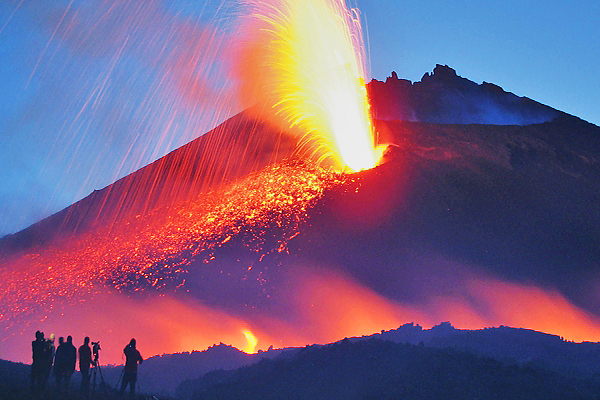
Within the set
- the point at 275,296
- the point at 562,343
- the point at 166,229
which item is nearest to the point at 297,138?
the point at 166,229

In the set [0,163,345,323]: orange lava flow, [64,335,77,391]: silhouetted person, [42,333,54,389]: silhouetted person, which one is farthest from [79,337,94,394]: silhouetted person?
[0,163,345,323]: orange lava flow

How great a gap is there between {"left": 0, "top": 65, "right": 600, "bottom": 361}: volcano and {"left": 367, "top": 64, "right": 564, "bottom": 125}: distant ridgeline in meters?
10.4

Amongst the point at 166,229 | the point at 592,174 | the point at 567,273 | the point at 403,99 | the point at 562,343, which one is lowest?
A: the point at 562,343

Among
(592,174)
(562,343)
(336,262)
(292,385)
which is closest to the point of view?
(292,385)

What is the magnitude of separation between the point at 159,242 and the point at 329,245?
11255mm

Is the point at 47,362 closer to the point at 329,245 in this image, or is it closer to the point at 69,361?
the point at 69,361

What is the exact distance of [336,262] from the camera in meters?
29.7

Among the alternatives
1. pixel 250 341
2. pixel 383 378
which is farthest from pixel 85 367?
pixel 250 341

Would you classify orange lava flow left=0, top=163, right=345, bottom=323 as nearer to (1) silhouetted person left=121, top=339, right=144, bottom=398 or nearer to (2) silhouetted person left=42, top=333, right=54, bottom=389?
(1) silhouetted person left=121, top=339, right=144, bottom=398

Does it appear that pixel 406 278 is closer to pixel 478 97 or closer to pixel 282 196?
pixel 282 196

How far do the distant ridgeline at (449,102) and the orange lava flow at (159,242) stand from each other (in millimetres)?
22623

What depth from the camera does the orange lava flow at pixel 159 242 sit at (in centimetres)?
3052

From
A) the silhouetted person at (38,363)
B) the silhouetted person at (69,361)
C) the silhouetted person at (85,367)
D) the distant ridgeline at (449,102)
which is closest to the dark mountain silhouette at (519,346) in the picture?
the silhouetted person at (85,367)

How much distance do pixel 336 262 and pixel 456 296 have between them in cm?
671
